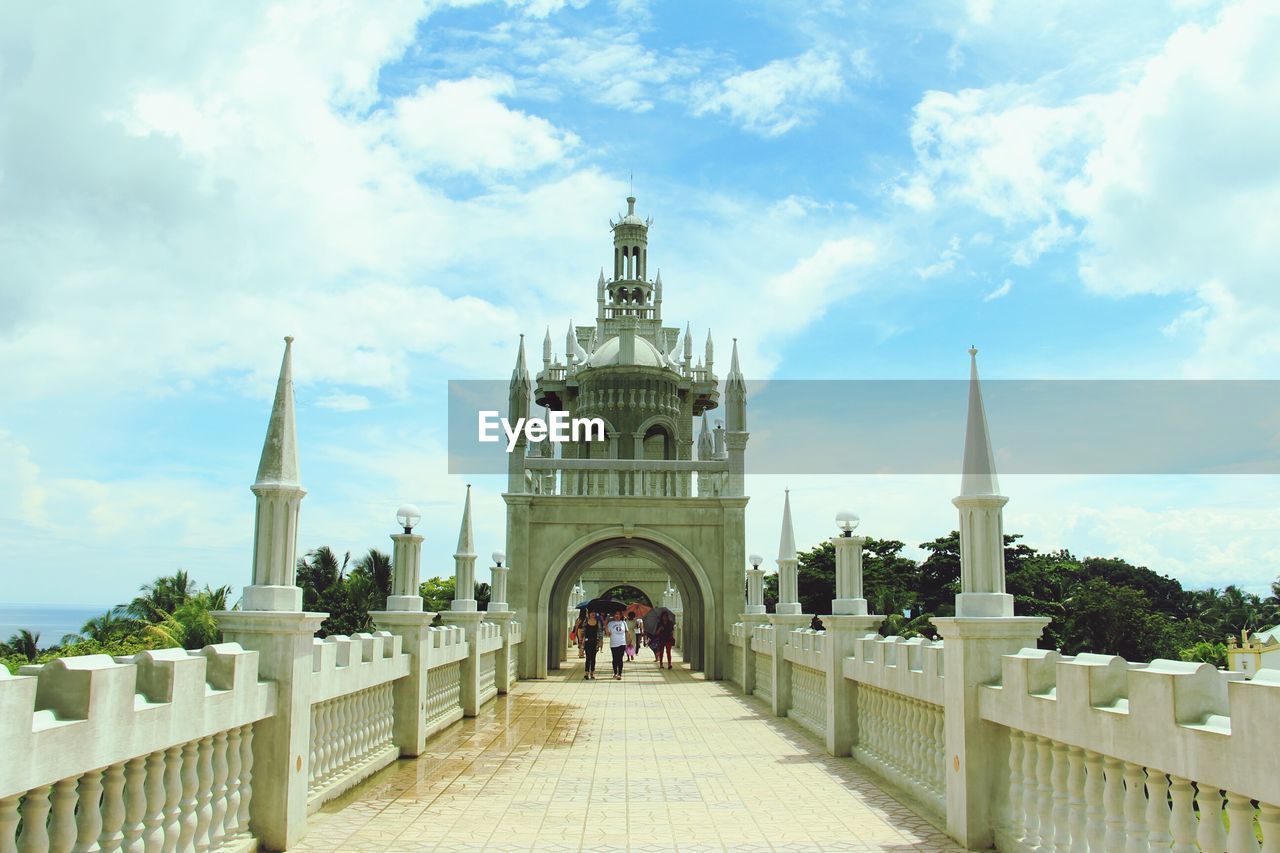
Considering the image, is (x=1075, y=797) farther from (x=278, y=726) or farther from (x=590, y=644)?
(x=590, y=644)

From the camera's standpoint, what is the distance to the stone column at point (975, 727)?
6.78 meters

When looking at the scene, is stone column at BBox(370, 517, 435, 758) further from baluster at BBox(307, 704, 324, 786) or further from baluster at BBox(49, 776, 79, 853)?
baluster at BBox(49, 776, 79, 853)

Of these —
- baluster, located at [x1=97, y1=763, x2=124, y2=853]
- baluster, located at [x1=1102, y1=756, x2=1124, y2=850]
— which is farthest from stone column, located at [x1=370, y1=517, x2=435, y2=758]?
baluster, located at [x1=1102, y1=756, x2=1124, y2=850]

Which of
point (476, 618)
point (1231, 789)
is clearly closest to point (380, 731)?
point (476, 618)

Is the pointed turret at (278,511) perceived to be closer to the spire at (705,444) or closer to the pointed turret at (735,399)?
the pointed turret at (735,399)

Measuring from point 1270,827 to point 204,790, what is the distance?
534 cm

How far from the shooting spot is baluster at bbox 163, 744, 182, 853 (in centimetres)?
537

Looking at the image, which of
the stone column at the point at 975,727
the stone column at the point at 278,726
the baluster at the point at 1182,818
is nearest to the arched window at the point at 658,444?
the stone column at the point at 975,727

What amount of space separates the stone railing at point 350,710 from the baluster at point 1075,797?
16.6 feet

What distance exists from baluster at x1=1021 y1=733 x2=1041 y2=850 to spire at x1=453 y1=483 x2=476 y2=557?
1224cm

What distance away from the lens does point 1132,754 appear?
485 centimetres

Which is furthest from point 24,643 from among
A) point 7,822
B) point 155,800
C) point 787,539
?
point 7,822

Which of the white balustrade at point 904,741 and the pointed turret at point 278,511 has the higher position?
the pointed turret at point 278,511

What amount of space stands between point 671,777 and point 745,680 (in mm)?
9940
